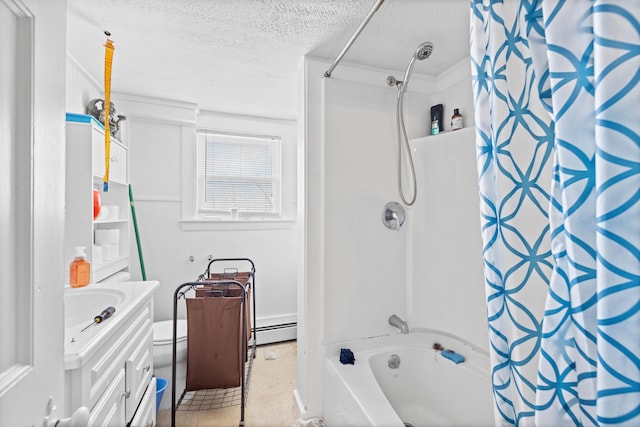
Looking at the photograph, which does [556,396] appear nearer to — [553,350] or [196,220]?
[553,350]

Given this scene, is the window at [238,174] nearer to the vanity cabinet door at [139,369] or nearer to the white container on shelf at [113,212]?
the white container on shelf at [113,212]

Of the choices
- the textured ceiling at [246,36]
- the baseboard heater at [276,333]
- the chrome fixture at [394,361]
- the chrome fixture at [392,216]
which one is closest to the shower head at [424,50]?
the textured ceiling at [246,36]

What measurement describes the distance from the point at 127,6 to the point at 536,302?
1.85 meters

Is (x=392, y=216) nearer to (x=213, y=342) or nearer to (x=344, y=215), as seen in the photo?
(x=344, y=215)

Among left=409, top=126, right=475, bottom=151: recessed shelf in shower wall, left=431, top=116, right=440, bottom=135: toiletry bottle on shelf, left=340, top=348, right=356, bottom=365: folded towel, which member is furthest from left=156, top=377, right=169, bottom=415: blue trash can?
left=431, top=116, right=440, bottom=135: toiletry bottle on shelf

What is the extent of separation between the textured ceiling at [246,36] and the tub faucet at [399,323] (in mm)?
1546

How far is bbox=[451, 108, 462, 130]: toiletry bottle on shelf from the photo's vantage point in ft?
5.50

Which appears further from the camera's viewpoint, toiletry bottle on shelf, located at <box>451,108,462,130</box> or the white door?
toiletry bottle on shelf, located at <box>451,108,462,130</box>

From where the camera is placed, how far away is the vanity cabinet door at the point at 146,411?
3.96 feet

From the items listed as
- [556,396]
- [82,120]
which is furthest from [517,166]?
[82,120]

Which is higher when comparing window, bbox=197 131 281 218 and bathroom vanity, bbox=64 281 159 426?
window, bbox=197 131 281 218

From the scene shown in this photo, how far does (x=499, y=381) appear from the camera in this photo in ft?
2.26

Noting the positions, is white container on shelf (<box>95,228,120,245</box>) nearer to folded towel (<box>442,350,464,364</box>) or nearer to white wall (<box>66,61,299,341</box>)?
white wall (<box>66,61,299,341</box>)

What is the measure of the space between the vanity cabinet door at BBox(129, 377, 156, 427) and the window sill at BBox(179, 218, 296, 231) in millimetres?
1371
